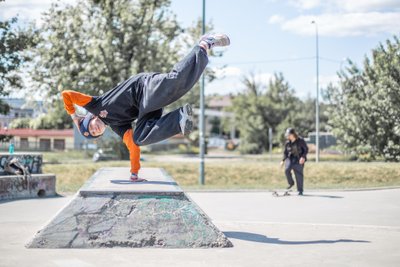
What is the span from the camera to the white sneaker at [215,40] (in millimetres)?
8211

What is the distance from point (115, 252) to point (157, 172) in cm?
397

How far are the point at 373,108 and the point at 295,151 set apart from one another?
45.3ft

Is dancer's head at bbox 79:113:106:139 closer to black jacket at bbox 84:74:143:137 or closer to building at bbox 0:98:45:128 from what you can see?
black jacket at bbox 84:74:143:137

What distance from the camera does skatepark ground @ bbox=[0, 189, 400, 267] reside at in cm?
716

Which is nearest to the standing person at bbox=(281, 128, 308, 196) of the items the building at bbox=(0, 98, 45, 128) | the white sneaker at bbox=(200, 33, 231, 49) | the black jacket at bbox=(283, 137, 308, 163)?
the black jacket at bbox=(283, 137, 308, 163)

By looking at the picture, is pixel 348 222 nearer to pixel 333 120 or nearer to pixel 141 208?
pixel 141 208

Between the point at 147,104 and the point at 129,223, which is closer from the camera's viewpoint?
the point at 129,223

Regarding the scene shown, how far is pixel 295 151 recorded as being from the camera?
1606 centimetres

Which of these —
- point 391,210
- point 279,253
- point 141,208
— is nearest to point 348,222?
point 391,210

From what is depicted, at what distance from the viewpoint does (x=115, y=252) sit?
7609mm

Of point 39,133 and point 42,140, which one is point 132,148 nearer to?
point 39,133

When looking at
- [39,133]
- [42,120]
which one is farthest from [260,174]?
[39,133]

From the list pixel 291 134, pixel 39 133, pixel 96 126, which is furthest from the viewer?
pixel 39 133

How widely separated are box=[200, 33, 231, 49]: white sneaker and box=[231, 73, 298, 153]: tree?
4415 cm
